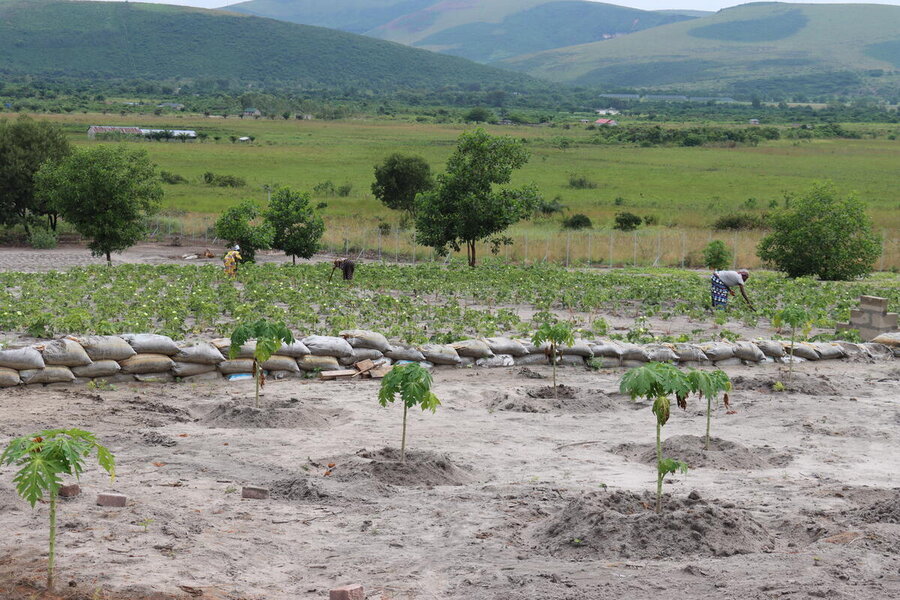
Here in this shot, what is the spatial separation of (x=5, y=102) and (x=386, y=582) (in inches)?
5315

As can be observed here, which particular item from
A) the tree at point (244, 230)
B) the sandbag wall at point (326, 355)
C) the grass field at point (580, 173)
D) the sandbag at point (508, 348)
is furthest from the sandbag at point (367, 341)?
the grass field at point (580, 173)

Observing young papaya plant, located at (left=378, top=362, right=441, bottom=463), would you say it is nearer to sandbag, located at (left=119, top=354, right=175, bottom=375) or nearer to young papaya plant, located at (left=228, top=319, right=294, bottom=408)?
young papaya plant, located at (left=228, top=319, right=294, bottom=408)

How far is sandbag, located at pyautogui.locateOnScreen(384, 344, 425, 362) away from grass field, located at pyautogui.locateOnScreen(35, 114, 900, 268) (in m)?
19.4

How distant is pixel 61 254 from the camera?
125ft

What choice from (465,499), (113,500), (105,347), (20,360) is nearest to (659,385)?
(465,499)

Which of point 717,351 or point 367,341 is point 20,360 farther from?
point 717,351

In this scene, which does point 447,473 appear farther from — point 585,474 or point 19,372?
point 19,372

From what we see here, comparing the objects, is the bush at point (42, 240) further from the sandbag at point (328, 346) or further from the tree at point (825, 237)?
the sandbag at point (328, 346)

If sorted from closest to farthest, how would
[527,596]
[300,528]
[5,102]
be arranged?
[527,596], [300,528], [5,102]

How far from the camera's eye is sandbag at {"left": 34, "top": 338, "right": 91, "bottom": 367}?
12.6 meters

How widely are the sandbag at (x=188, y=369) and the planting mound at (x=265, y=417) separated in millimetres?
1782

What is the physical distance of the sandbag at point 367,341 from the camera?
1440 centimetres

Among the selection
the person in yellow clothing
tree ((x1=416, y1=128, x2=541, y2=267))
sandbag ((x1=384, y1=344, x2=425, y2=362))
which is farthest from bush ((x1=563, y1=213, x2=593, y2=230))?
sandbag ((x1=384, y1=344, x2=425, y2=362))

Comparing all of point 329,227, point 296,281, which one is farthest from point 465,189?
point 329,227
